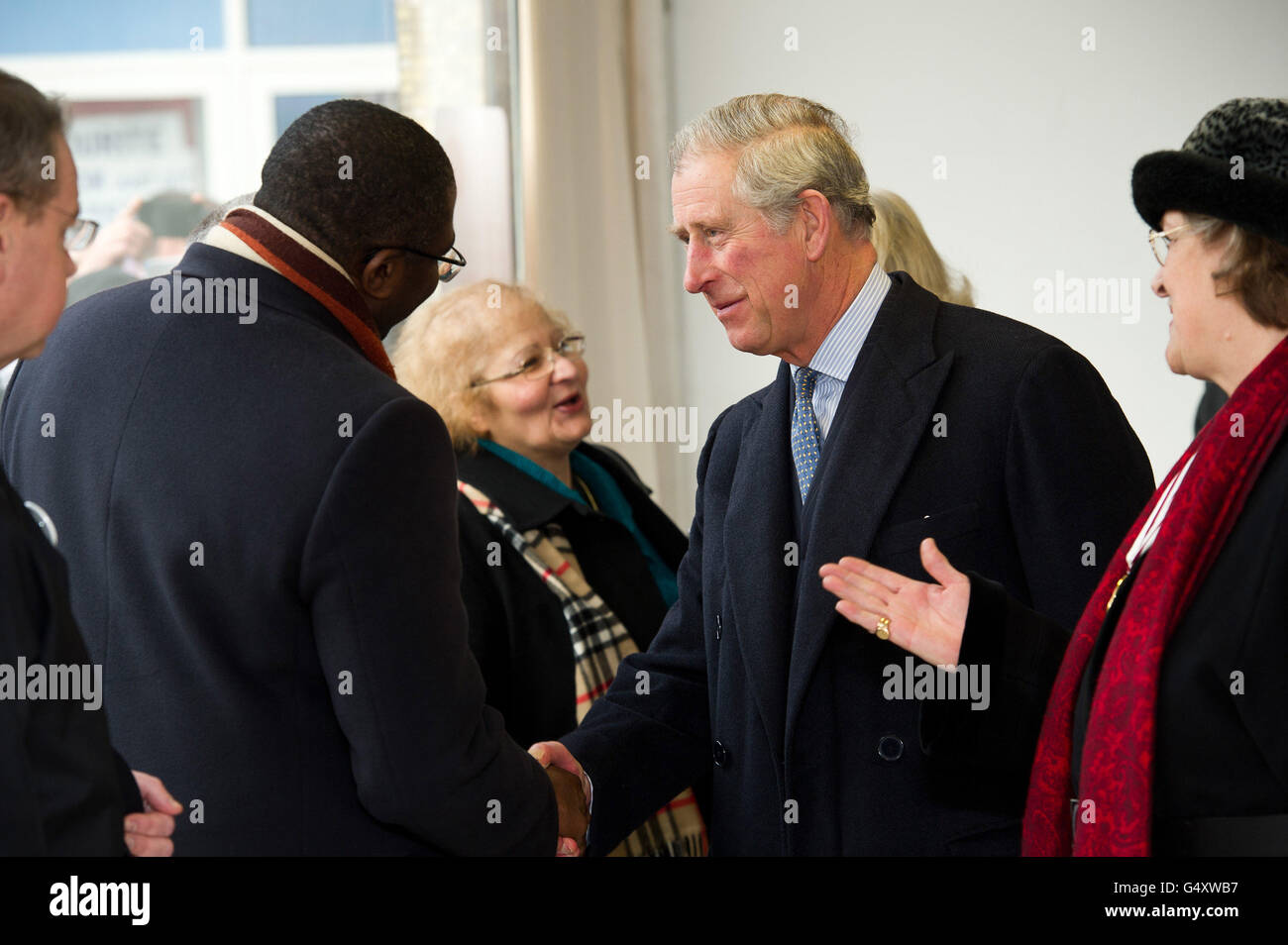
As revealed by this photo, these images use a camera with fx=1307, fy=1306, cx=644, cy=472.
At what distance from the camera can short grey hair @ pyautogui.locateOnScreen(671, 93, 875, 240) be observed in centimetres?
189

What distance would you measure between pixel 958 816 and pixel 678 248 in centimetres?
358

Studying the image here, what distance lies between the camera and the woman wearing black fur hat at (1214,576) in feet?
4.15

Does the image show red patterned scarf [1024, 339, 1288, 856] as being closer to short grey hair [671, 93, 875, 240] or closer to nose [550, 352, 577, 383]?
short grey hair [671, 93, 875, 240]

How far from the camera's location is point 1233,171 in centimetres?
132

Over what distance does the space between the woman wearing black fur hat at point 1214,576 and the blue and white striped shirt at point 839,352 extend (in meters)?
0.50

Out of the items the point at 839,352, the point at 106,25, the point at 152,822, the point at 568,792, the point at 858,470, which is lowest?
the point at 568,792

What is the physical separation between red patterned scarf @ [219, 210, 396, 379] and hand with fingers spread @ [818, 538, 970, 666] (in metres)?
0.64

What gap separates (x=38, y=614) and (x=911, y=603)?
94cm

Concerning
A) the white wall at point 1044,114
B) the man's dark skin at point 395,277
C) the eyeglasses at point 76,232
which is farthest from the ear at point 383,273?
the white wall at point 1044,114

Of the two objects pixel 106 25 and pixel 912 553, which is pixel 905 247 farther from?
pixel 106 25

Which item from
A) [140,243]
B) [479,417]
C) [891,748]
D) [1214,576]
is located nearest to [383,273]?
[891,748]

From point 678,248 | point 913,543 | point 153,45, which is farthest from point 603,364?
point 913,543

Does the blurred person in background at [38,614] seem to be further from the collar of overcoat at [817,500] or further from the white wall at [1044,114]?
the white wall at [1044,114]

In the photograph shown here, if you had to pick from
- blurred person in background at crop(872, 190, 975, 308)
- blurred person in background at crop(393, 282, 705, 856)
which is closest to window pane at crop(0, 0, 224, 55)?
blurred person in background at crop(393, 282, 705, 856)
